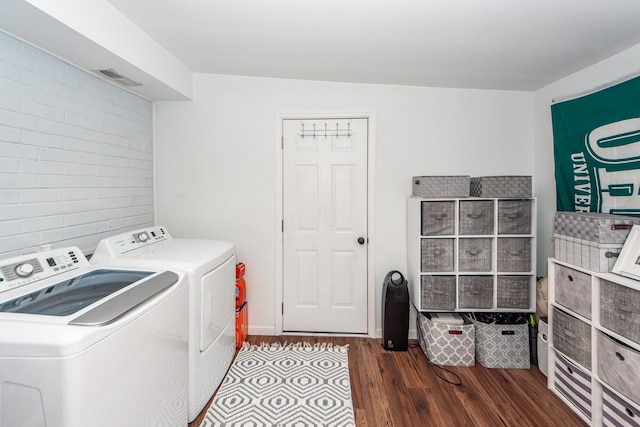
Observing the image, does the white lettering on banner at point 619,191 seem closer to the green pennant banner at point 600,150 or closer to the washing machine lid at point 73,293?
the green pennant banner at point 600,150

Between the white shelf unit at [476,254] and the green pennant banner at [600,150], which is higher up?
the green pennant banner at [600,150]

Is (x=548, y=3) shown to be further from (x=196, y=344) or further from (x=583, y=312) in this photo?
(x=196, y=344)

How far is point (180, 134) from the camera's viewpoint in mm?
2895

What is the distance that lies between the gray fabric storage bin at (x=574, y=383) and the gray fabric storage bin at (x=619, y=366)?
166 mm

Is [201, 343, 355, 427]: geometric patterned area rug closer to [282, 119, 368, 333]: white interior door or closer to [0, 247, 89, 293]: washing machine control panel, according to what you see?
[282, 119, 368, 333]: white interior door

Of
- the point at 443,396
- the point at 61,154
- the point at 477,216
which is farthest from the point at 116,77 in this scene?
the point at 443,396

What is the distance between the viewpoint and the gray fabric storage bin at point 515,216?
248 centimetres

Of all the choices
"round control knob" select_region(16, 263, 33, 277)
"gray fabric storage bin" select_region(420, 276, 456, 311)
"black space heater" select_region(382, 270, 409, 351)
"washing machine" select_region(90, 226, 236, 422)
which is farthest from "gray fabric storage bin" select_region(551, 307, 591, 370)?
"round control knob" select_region(16, 263, 33, 277)

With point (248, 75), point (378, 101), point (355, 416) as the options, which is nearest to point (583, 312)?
point (355, 416)

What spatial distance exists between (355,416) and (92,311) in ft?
5.21

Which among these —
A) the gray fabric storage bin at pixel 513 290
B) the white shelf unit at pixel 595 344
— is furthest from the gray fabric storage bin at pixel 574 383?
the gray fabric storage bin at pixel 513 290

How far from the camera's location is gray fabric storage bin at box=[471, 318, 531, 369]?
2.44m

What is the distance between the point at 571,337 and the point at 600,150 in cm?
127

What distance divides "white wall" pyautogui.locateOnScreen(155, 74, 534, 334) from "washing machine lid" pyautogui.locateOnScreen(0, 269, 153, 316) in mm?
1262
